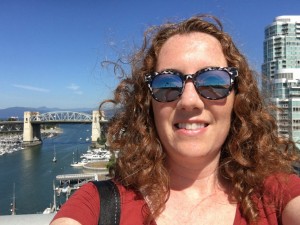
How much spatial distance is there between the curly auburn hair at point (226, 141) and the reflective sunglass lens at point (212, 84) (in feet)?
0.28

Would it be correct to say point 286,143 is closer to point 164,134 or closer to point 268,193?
point 268,193

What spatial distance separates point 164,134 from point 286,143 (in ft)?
1.59

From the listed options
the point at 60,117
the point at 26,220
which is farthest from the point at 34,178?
the point at 60,117

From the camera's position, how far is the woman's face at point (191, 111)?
1.17 metres

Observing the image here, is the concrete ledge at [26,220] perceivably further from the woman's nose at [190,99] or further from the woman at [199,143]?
the woman's nose at [190,99]

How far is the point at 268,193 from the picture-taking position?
3.86ft

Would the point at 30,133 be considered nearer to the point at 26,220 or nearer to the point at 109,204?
the point at 26,220

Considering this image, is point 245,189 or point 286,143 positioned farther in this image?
point 286,143

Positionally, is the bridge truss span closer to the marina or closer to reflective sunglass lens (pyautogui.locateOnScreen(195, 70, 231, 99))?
the marina

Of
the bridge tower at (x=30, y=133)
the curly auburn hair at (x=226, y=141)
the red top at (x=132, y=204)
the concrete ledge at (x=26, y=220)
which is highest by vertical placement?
the curly auburn hair at (x=226, y=141)

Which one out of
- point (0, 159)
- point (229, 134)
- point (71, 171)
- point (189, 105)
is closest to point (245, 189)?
point (229, 134)

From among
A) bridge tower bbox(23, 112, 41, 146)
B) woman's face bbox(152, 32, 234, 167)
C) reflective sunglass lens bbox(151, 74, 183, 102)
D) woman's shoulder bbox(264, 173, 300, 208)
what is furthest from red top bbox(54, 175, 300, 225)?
bridge tower bbox(23, 112, 41, 146)

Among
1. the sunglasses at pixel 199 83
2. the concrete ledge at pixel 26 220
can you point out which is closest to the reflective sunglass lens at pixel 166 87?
the sunglasses at pixel 199 83

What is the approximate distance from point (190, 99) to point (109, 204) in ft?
1.31
